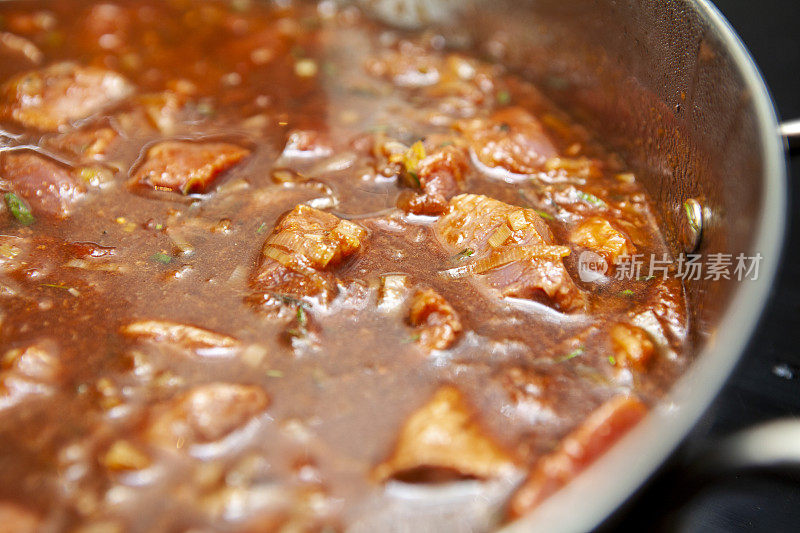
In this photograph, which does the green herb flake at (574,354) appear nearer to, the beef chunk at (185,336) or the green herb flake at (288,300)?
the green herb flake at (288,300)

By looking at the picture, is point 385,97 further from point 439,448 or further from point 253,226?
point 439,448

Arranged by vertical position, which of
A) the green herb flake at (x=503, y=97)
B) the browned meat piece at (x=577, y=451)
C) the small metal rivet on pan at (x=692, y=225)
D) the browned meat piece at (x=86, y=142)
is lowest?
the browned meat piece at (x=86, y=142)

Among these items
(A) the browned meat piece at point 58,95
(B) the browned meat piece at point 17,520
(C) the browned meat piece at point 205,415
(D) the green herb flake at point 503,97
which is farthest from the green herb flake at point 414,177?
(B) the browned meat piece at point 17,520

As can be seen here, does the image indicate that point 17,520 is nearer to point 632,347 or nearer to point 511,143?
point 632,347

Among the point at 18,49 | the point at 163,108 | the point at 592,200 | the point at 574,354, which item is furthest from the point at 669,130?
the point at 18,49

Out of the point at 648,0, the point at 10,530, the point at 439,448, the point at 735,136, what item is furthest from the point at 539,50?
the point at 10,530
